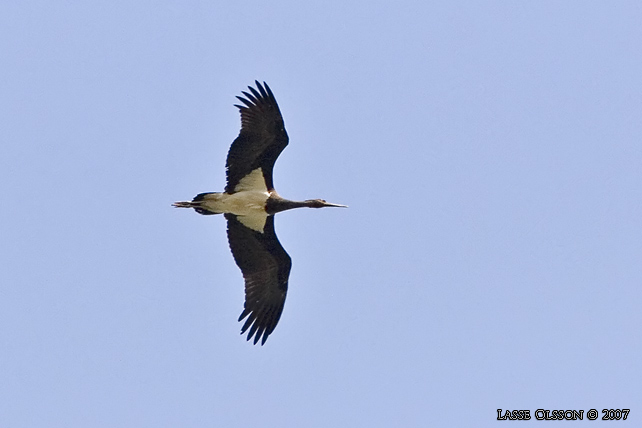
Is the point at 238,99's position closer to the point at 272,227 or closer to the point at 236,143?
the point at 236,143

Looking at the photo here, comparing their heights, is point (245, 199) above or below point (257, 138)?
below

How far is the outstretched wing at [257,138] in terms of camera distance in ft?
70.6

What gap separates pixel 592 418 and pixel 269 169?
8.79 metres

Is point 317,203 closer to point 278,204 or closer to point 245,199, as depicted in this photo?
point 278,204

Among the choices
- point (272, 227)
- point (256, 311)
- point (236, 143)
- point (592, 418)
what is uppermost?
point (236, 143)

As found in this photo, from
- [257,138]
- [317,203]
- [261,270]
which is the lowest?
[261,270]

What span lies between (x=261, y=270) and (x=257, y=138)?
3227 mm

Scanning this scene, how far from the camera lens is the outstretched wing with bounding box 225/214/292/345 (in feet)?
74.3

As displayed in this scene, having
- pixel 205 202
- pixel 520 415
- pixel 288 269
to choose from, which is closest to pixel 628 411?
pixel 520 415

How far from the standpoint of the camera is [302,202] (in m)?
22.9

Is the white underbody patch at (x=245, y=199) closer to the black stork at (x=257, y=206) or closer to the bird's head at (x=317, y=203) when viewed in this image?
the black stork at (x=257, y=206)

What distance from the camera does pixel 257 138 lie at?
21.7 metres

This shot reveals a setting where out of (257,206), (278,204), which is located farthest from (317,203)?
(257,206)

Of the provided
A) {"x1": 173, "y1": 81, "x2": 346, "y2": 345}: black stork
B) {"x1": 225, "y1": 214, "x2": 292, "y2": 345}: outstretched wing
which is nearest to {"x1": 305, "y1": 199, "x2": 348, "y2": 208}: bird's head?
{"x1": 173, "y1": 81, "x2": 346, "y2": 345}: black stork
